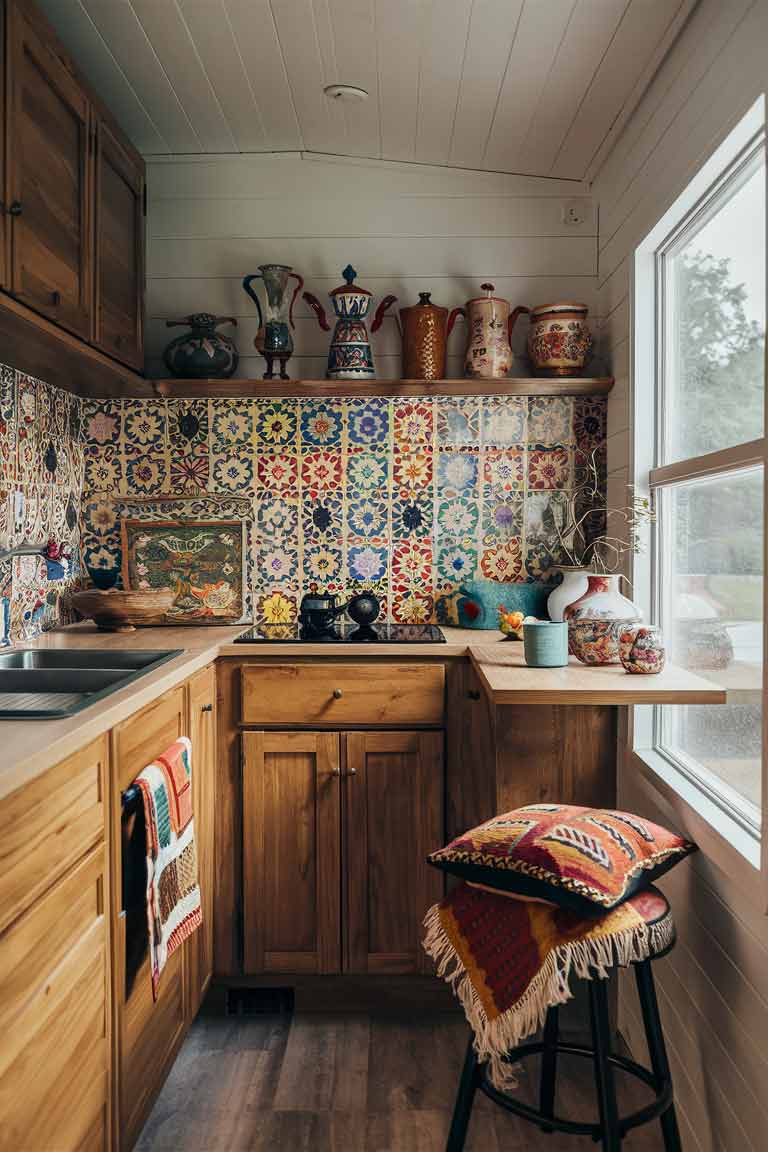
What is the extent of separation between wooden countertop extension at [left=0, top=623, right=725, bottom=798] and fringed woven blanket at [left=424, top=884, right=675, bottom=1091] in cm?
38

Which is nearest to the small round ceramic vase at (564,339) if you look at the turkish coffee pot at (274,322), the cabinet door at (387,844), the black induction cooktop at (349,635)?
the turkish coffee pot at (274,322)

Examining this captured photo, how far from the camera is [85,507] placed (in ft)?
10.2

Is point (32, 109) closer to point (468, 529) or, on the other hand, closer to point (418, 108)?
point (418, 108)

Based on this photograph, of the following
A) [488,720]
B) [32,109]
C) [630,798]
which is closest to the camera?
[32,109]

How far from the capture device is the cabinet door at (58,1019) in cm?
123

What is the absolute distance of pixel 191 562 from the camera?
10.2ft

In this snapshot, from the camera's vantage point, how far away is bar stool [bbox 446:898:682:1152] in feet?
5.11

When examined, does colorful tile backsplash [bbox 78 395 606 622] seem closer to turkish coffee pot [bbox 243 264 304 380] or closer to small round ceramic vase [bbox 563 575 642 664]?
turkish coffee pot [bbox 243 264 304 380]

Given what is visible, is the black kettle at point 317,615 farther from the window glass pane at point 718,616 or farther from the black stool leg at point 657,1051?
the black stool leg at point 657,1051

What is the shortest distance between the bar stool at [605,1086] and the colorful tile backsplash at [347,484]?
60.8 inches

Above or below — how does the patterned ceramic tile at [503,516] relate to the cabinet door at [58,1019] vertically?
above

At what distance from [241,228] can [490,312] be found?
91cm

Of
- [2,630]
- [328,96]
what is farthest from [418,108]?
[2,630]

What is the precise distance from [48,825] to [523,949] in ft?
2.68
